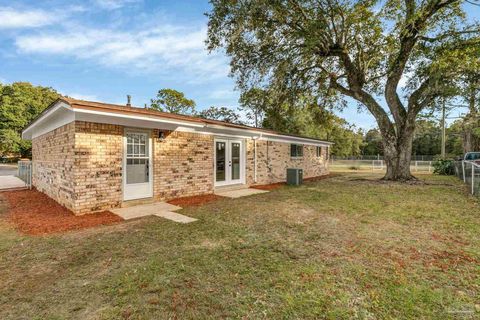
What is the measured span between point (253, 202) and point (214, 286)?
4.84 metres

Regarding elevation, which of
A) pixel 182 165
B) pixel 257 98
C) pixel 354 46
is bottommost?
pixel 182 165

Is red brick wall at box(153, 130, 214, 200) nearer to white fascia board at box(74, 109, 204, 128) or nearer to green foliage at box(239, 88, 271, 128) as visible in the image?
white fascia board at box(74, 109, 204, 128)

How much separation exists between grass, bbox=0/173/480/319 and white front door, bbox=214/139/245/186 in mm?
4364

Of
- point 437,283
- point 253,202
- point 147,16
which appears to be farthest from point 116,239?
point 147,16

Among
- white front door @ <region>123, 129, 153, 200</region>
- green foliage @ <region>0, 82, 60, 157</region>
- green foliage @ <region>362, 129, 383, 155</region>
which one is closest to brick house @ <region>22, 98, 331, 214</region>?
white front door @ <region>123, 129, 153, 200</region>

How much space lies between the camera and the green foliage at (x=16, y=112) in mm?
29792

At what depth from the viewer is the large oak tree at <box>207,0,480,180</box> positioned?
952 cm

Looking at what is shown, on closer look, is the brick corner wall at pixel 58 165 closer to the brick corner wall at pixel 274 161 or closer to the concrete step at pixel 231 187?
the concrete step at pixel 231 187

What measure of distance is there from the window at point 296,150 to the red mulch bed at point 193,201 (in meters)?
7.41

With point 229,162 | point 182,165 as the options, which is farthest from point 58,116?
point 229,162

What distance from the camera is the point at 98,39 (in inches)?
386

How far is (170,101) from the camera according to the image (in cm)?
3297

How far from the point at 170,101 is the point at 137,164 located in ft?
92.4

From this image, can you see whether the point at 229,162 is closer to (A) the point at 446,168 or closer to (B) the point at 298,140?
(B) the point at 298,140
